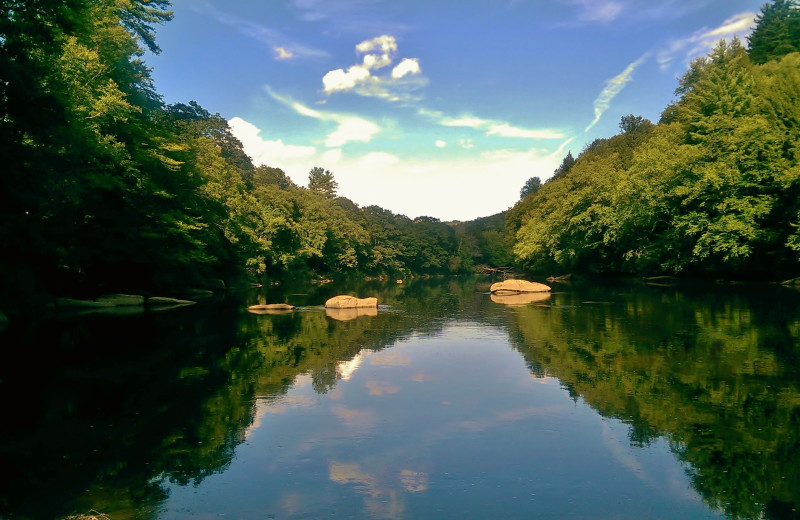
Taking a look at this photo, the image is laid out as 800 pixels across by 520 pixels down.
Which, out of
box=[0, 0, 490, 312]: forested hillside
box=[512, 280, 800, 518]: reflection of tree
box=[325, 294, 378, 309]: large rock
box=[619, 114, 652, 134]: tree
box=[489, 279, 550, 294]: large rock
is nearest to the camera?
box=[512, 280, 800, 518]: reflection of tree

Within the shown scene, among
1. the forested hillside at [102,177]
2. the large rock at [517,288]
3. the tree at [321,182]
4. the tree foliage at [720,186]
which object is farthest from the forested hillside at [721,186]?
the tree at [321,182]

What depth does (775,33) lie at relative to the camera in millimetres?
60344

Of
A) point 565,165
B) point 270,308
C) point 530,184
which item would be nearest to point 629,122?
point 565,165

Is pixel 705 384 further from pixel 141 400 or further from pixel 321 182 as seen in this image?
pixel 321 182

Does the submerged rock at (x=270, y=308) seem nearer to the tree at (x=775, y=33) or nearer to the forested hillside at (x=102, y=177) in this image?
the forested hillside at (x=102, y=177)

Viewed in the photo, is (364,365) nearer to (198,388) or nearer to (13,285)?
(198,388)

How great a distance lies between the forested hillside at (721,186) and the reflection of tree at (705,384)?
18341mm

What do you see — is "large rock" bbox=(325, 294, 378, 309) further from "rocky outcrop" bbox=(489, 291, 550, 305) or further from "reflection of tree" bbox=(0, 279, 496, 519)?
"rocky outcrop" bbox=(489, 291, 550, 305)

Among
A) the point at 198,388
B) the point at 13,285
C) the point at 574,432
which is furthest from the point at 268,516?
the point at 13,285

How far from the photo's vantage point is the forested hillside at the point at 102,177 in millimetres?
18109

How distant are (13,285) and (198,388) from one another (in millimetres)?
15408

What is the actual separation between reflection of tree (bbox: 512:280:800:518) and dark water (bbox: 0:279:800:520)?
0.05 meters

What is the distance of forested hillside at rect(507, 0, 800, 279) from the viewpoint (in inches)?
1452

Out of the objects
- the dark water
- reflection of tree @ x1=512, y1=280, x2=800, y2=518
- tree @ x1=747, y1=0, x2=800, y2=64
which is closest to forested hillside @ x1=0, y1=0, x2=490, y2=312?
the dark water
